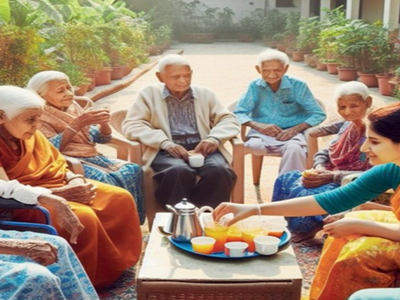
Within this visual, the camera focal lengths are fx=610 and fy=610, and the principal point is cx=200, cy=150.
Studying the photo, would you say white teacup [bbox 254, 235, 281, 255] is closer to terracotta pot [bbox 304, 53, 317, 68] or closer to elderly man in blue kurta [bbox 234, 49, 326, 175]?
elderly man in blue kurta [bbox 234, 49, 326, 175]

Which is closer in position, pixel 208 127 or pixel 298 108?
pixel 208 127

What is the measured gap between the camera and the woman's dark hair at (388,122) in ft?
8.20

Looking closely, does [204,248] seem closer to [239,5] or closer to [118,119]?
[118,119]

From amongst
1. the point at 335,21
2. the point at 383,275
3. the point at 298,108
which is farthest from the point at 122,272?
the point at 335,21

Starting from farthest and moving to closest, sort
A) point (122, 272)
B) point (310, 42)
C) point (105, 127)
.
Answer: point (310, 42) → point (105, 127) → point (122, 272)

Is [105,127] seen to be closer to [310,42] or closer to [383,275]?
[383,275]

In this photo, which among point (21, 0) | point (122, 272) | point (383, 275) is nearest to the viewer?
point (383, 275)

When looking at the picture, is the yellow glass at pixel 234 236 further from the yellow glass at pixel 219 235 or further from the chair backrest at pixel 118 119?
the chair backrest at pixel 118 119

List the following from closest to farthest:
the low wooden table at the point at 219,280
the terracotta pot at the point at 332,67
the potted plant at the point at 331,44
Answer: the low wooden table at the point at 219,280 → the potted plant at the point at 331,44 → the terracotta pot at the point at 332,67

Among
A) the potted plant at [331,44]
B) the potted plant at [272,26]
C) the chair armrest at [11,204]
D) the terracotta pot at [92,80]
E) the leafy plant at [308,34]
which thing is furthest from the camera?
the potted plant at [272,26]

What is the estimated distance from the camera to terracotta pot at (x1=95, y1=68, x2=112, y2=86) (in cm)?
1267

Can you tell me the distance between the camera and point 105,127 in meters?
4.30

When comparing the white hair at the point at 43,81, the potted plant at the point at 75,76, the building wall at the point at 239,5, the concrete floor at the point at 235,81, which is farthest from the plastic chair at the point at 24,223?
the building wall at the point at 239,5

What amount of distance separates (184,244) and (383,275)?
2.86 feet
